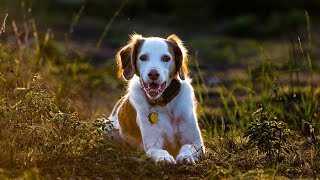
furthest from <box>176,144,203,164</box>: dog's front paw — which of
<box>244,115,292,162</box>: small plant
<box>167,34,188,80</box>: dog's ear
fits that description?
<box>167,34,188,80</box>: dog's ear

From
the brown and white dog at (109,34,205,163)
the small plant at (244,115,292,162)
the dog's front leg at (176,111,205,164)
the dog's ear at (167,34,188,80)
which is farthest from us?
the dog's ear at (167,34,188,80)

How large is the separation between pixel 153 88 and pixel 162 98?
0.24 meters

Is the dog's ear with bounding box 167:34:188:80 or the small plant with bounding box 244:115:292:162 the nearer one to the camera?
the small plant with bounding box 244:115:292:162

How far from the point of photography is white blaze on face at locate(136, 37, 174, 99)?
566 cm

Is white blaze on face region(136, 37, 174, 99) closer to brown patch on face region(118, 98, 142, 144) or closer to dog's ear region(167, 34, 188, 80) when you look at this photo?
dog's ear region(167, 34, 188, 80)

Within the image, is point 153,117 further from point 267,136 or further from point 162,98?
point 267,136

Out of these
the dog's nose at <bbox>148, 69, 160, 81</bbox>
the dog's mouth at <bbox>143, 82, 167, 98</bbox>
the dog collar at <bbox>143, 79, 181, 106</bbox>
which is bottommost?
the dog collar at <bbox>143, 79, 181, 106</bbox>

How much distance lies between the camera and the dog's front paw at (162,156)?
17.9 ft

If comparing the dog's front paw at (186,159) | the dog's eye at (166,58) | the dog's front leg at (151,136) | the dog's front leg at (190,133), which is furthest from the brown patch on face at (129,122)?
the dog's front paw at (186,159)

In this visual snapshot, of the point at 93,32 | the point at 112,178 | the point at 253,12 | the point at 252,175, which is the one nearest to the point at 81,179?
the point at 112,178

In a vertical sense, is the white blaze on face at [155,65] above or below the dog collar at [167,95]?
above

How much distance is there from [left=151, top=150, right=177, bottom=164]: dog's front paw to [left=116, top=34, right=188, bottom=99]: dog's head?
419mm

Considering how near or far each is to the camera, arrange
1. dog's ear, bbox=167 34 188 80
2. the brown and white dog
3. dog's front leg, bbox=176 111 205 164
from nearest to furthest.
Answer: the brown and white dog < dog's front leg, bbox=176 111 205 164 < dog's ear, bbox=167 34 188 80

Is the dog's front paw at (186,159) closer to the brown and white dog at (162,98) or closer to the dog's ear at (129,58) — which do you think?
the brown and white dog at (162,98)
